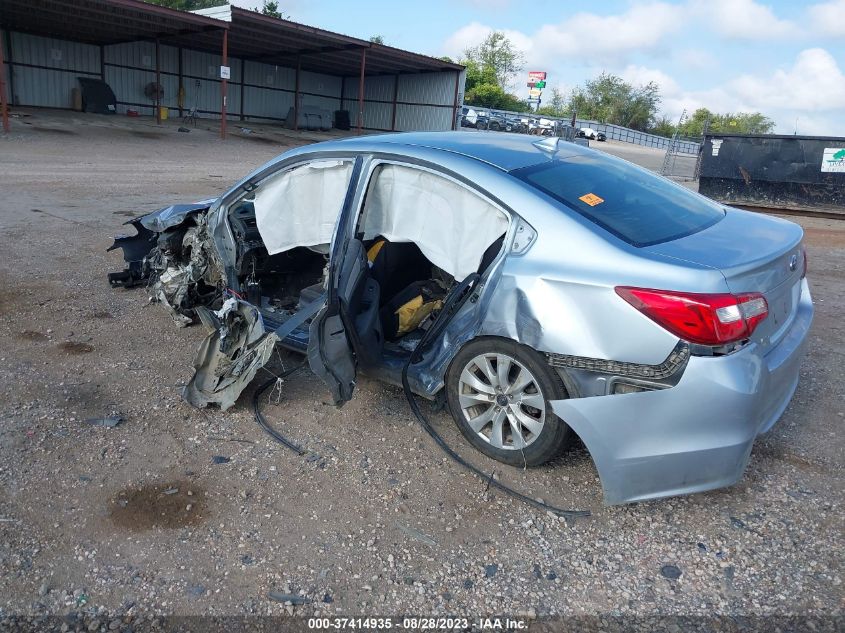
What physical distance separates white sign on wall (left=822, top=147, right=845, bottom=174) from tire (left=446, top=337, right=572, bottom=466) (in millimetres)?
12416

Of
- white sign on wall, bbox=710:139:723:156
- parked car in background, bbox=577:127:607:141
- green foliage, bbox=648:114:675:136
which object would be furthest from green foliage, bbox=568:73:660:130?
white sign on wall, bbox=710:139:723:156

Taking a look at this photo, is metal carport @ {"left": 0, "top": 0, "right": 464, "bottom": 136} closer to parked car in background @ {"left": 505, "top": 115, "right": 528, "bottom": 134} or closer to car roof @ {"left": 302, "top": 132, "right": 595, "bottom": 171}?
parked car in background @ {"left": 505, "top": 115, "right": 528, "bottom": 134}

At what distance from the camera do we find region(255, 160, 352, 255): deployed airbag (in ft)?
→ 13.0

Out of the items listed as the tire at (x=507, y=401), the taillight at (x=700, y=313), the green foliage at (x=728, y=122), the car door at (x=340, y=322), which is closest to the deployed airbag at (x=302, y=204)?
the car door at (x=340, y=322)

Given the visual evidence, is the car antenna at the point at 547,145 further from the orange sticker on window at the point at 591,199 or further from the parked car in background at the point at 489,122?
the parked car in background at the point at 489,122

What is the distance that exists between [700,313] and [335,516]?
70.1 inches

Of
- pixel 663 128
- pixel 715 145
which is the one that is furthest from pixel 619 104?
pixel 715 145

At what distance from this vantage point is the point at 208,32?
1027 inches

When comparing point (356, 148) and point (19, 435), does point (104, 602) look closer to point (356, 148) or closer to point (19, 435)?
point (19, 435)

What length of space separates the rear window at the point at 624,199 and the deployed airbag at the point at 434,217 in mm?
290

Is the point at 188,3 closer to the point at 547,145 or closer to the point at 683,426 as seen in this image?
the point at 547,145

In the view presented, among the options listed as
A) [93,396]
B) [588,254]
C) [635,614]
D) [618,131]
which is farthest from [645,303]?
[618,131]

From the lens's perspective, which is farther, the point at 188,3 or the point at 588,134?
the point at 188,3

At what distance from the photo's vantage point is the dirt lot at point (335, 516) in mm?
2480
